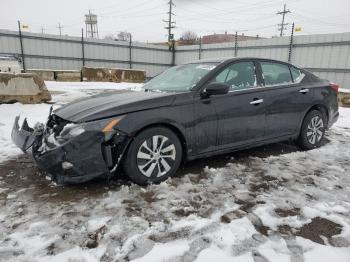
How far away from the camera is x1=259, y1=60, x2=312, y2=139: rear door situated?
4.21 m

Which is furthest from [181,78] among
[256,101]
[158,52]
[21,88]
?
[158,52]

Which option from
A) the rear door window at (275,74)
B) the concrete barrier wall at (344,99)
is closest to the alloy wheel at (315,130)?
the rear door window at (275,74)

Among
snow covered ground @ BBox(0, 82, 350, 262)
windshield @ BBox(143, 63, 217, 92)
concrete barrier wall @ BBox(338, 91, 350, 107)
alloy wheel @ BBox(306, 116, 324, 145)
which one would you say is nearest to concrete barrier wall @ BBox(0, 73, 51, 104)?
snow covered ground @ BBox(0, 82, 350, 262)

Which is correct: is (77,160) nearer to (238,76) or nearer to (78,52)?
(238,76)

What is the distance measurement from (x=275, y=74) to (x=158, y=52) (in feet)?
66.2

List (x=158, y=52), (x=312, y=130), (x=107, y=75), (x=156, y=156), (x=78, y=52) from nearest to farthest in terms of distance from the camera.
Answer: (x=156, y=156)
(x=312, y=130)
(x=107, y=75)
(x=78, y=52)
(x=158, y=52)

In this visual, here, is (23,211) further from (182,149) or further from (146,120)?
(182,149)

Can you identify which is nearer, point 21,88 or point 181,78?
point 181,78

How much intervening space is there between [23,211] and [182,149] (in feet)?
5.82

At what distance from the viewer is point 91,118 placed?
9.98 feet

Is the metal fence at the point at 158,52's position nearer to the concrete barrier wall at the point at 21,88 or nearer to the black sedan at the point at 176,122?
the black sedan at the point at 176,122

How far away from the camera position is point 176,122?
336 cm

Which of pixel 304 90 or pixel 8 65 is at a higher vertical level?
pixel 8 65

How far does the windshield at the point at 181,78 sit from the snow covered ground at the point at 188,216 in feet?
3.53
